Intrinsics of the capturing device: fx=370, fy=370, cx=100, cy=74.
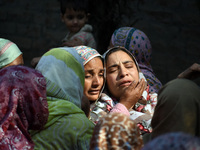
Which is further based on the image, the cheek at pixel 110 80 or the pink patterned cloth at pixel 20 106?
the cheek at pixel 110 80

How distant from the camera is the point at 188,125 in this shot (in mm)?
2186

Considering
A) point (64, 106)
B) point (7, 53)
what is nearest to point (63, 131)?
point (64, 106)

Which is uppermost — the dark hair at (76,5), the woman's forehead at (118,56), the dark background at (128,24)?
the dark hair at (76,5)

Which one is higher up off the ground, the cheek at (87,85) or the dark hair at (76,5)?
the dark hair at (76,5)

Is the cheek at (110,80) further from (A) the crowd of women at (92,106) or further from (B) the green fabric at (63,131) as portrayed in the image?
(B) the green fabric at (63,131)

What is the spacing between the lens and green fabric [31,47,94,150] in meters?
2.56

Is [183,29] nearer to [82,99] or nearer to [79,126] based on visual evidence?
[82,99]

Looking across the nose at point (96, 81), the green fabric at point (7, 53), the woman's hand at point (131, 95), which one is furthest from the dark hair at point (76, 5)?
the woman's hand at point (131, 95)

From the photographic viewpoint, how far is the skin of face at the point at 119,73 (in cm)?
364

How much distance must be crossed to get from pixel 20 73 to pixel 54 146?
555mm

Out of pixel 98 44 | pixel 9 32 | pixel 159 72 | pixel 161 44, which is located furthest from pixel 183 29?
pixel 9 32

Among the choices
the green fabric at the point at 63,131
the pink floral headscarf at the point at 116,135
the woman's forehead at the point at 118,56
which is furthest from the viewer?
the woman's forehead at the point at 118,56

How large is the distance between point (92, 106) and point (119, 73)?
42cm

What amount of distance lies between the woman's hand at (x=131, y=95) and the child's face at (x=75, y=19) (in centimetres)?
211
